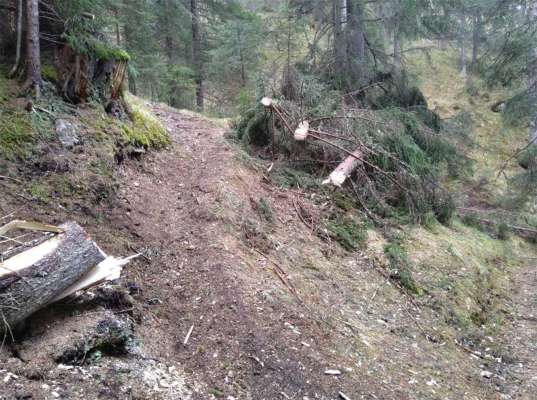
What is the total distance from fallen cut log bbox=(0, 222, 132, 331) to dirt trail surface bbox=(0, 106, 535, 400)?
243mm

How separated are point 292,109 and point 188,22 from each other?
957 cm

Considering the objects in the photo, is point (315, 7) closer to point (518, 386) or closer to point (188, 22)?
point (188, 22)

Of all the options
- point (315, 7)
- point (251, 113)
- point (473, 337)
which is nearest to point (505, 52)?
point (315, 7)

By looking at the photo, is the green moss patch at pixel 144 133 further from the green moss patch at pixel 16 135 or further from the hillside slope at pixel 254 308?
the green moss patch at pixel 16 135

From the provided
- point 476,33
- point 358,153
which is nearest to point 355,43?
point 358,153

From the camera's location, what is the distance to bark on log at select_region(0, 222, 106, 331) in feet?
9.98

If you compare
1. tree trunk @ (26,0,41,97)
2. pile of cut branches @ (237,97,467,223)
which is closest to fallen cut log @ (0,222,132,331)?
tree trunk @ (26,0,41,97)

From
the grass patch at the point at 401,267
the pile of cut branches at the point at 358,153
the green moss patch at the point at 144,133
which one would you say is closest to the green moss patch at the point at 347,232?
the grass patch at the point at 401,267

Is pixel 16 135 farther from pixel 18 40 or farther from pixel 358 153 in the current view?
pixel 358 153

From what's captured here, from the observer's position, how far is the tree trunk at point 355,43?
1060cm

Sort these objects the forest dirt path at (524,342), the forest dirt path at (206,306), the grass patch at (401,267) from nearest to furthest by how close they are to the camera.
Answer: the forest dirt path at (206,306)
the forest dirt path at (524,342)
the grass patch at (401,267)

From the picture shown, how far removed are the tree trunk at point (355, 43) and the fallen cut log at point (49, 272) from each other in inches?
331

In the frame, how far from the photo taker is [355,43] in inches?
439

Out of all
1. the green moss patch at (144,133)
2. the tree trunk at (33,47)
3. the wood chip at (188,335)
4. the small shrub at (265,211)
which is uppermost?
the tree trunk at (33,47)
